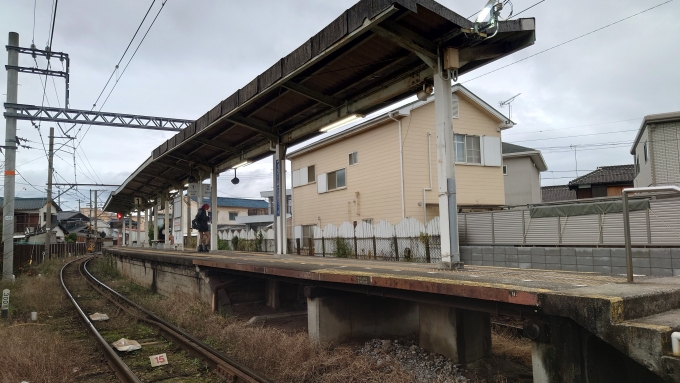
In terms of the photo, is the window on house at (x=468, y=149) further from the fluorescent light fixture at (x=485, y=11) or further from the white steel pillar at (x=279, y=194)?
the fluorescent light fixture at (x=485, y=11)

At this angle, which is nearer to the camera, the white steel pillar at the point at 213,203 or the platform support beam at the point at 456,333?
the platform support beam at the point at 456,333

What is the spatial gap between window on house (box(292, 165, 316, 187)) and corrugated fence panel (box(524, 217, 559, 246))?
1299cm

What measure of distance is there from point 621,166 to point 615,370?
3068 centimetres

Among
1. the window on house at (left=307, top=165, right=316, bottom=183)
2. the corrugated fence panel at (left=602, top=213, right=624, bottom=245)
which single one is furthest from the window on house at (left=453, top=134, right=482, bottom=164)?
the corrugated fence panel at (left=602, top=213, right=624, bottom=245)

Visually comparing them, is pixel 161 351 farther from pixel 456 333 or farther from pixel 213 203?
pixel 213 203

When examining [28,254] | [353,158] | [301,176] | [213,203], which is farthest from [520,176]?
[28,254]

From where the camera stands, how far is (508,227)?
41.3ft

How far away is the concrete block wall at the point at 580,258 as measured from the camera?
28.5ft

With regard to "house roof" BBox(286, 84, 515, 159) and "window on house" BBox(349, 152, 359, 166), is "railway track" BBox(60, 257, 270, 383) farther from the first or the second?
"house roof" BBox(286, 84, 515, 159)

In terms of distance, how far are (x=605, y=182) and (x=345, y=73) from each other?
25914 millimetres

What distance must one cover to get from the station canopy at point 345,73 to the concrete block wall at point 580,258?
4.79m

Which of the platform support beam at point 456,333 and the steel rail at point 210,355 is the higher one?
the platform support beam at point 456,333

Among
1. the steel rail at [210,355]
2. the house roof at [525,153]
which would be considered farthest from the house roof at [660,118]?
the steel rail at [210,355]

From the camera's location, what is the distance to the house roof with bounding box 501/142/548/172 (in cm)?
2595
